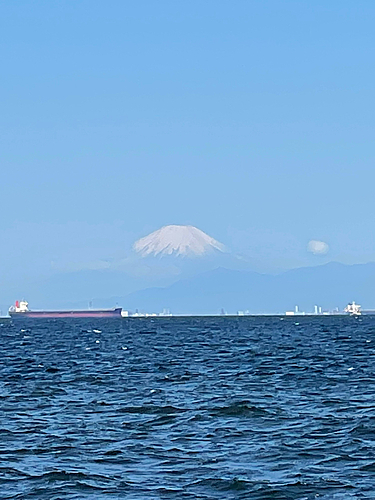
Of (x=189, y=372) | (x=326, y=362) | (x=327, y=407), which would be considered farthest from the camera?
(x=326, y=362)

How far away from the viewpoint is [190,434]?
27891mm

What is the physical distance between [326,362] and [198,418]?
27.3 meters

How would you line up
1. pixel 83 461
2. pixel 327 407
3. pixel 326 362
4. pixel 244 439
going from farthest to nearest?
pixel 326 362 → pixel 327 407 → pixel 244 439 → pixel 83 461

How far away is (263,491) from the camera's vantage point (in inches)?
800

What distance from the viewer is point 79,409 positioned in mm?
33906

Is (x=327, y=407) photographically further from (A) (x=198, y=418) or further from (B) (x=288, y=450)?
(B) (x=288, y=450)

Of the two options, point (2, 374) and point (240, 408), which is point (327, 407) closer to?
point (240, 408)

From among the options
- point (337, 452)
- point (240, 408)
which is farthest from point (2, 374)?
point (337, 452)

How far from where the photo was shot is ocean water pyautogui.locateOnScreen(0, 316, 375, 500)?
2100 cm

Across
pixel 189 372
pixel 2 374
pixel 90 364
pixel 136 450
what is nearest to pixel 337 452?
pixel 136 450

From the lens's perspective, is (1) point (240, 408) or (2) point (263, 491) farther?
(1) point (240, 408)

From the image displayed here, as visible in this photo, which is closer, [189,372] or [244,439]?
[244,439]

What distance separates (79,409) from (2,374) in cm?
1900

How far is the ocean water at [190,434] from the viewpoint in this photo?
21.0m
